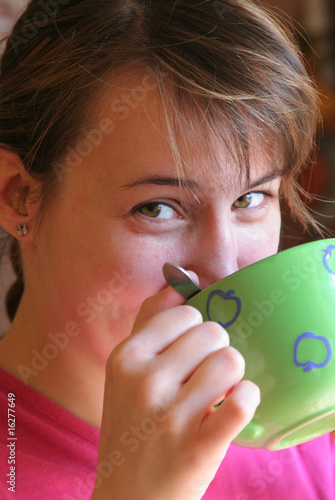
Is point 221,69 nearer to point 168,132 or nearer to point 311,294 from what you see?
point 168,132

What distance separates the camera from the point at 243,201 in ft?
3.24

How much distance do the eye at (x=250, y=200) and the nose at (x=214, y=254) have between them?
9 centimetres

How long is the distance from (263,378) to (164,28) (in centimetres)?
56

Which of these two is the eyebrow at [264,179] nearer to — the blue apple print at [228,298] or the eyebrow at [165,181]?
the eyebrow at [165,181]

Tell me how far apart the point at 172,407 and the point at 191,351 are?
6cm

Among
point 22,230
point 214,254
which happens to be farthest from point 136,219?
point 22,230

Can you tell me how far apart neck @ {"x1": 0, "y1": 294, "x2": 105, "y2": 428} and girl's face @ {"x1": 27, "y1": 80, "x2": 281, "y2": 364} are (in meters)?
0.07

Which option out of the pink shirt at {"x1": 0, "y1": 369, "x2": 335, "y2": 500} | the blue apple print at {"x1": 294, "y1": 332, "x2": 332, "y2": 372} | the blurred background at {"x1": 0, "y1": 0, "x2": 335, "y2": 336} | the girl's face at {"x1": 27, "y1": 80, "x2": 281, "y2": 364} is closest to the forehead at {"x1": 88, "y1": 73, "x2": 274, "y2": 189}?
the girl's face at {"x1": 27, "y1": 80, "x2": 281, "y2": 364}

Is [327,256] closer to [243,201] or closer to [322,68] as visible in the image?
[243,201]

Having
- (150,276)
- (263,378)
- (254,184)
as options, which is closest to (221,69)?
(254,184)

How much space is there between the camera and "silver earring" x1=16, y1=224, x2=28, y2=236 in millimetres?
1078

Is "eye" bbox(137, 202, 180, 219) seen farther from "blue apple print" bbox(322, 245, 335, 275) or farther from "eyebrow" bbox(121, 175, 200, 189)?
"blue apple print" bbox(322, 245, 335, 275)

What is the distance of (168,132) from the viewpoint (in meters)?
0.89

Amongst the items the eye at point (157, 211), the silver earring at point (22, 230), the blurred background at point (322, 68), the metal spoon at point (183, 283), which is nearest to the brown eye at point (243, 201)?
the eye at point (157, 211)
